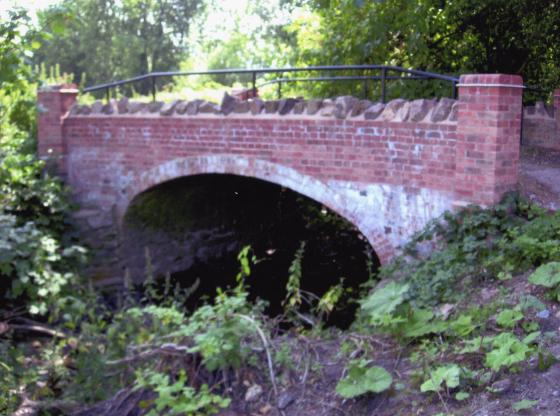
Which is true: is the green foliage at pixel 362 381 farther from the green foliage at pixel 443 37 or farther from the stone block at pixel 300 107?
the green foliage at pixel 443 37

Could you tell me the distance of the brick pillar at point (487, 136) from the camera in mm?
6191

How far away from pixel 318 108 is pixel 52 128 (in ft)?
15.0

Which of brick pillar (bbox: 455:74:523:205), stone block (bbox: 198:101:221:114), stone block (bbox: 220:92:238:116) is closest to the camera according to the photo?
brick pillar (bbox: 455:74:523:205)

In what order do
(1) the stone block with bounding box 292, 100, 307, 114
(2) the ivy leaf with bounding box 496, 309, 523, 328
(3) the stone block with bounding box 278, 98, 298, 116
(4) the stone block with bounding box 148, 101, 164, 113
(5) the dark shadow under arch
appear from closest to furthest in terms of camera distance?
(2) the ivy leaf with bounding box 496, 309, 523, 328 < (1) the stone block with bounding box 292, 100, 307, 114 < (3) the stone block with bounding box 278, 98, 298, 116 < (4) the stone block with bounding box 148, 101, 164, 113 < (5) the dark shadow under arch

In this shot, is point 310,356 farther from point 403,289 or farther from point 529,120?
point 529,120

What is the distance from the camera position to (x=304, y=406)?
4.68m

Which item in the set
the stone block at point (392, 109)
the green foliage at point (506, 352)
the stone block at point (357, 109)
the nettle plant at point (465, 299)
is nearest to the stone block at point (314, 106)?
Result: the stone block at point (357, 109)

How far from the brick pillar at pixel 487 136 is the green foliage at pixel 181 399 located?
2997mm

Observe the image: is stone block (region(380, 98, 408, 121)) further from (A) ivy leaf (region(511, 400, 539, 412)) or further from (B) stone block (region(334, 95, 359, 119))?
(A) ivy leaf (region(511, 400, 539, 412))

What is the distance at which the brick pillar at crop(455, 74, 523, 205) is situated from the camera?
619 cm

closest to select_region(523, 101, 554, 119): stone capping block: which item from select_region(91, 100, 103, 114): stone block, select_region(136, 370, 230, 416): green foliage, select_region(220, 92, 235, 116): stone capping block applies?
select_region(220, 92, 235, 116): stone capping block

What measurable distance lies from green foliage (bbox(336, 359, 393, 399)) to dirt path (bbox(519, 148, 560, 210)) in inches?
109

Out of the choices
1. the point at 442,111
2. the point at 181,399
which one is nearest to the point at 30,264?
the point at 181,399

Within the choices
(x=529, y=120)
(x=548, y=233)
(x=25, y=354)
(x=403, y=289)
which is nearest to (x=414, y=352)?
(x=403, y=289)
